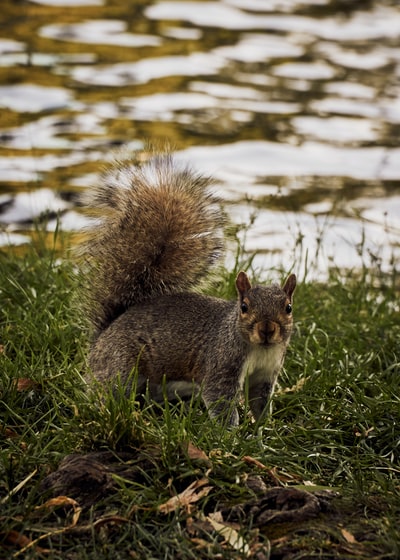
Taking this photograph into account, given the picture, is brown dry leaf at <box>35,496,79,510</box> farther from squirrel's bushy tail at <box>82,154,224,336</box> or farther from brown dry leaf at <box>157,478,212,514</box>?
squirrel's bushy tail at <box>82,154,224,336</box>

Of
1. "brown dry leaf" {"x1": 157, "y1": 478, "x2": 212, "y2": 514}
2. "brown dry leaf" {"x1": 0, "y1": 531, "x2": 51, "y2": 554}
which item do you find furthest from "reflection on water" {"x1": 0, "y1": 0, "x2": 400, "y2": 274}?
"brown dry leaf" {"x1": 0, "y1": 531, "x2": 51, "y2": 554}

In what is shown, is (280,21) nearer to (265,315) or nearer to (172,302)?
(172,302)

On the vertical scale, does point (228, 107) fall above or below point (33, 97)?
below

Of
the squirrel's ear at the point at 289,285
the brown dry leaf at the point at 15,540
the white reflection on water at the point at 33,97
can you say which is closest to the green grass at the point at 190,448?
the brown dry leaf at the point at 15,540

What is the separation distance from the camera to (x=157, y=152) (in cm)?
495

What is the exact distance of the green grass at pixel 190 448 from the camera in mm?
3361

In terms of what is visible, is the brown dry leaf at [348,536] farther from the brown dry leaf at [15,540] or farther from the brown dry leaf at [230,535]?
the brown dry leaf at [15,540]

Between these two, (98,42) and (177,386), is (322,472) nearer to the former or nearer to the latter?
(177,386)

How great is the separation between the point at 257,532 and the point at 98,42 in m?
8.35

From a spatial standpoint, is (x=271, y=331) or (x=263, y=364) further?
(x=263, y=364)

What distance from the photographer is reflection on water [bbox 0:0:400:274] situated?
303 inches

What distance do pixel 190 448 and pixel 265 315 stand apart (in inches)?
27.5

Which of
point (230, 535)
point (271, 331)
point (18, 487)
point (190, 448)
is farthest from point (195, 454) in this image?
point (271, 331)

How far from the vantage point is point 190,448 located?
12.2 ft
